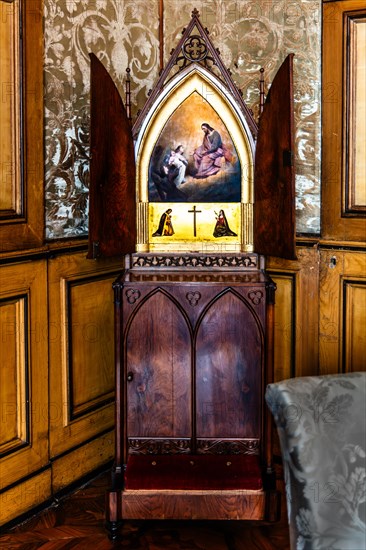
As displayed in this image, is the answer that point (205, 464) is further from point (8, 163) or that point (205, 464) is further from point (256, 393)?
point (8, 163)

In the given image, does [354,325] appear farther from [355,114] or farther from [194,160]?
[194,160]

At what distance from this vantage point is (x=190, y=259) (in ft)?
8.09

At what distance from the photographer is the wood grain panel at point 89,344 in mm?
2805

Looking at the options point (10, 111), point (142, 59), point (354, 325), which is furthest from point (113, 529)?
point (142, 59)

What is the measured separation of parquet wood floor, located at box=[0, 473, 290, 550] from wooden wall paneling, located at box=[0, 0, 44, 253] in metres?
1.01

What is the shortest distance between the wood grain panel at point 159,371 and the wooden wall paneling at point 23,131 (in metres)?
0.53

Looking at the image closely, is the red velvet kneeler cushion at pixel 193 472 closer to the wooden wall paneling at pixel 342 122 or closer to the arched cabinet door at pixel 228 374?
the arched cabinet door at pixel 228 374

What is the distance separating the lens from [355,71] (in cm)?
274

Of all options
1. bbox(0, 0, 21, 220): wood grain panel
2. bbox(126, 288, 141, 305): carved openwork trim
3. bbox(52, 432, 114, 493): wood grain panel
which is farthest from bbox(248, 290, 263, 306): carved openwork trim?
bbox(52, 432, 114, 493): wood grain panel

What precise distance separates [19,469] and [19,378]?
0.33m

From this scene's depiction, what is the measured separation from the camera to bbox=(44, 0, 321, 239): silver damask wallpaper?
2656mm

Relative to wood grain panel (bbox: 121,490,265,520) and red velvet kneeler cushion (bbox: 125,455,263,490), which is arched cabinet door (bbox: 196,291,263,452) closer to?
red velvet kneeler cushion (bbox: 125,455,263,490)

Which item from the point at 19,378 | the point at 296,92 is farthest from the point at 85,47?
the point at 19,378

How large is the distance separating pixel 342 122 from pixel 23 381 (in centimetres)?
158
